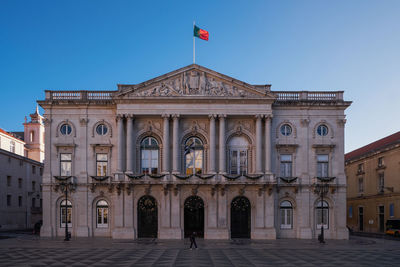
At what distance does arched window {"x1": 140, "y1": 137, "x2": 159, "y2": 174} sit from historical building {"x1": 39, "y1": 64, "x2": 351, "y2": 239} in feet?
0.36

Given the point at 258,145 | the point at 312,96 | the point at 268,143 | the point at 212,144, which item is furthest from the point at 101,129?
the point at 312,96

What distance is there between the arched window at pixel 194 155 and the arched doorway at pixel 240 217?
5.21 m

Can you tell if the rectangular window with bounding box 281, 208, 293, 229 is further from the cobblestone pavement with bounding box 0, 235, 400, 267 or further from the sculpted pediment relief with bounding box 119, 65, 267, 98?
the sculpted pediment relief with bounding box 119, 65, 267, 98

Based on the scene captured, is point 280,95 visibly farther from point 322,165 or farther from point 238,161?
point 322,165

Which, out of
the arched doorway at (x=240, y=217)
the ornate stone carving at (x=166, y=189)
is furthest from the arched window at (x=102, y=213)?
the arched doorway at (x=240, y=217)

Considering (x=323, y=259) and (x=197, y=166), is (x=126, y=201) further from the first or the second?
(x=323, y=259)

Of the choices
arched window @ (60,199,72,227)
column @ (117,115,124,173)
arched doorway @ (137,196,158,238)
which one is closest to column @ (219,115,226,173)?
arched doorway @ (137,196,158,238)

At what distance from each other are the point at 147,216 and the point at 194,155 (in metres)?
8.15

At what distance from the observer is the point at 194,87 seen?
146 feet

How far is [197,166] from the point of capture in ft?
149

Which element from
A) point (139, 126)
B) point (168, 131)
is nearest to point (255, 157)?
point (168, 131)

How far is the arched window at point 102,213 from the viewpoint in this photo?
4506 centimetres

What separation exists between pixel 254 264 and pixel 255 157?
1984 cm

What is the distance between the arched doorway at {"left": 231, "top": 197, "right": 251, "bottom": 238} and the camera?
44.3 meters
